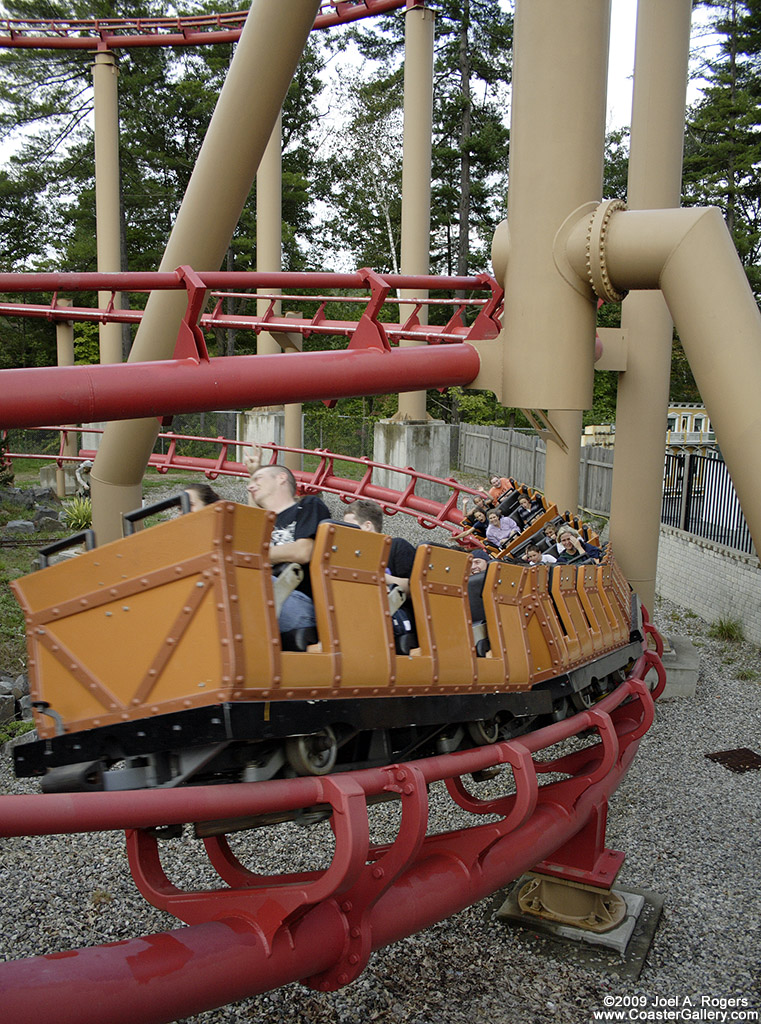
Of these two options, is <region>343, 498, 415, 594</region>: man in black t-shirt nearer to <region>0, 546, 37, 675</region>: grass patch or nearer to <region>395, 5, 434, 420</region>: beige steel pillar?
<region>0, 546, 37, 675</region>: grass patch

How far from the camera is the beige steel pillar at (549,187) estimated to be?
14.4ft

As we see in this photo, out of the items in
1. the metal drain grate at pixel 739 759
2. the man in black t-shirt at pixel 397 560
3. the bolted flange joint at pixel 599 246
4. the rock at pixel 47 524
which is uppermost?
the bolted flange joint at pixel 599 246

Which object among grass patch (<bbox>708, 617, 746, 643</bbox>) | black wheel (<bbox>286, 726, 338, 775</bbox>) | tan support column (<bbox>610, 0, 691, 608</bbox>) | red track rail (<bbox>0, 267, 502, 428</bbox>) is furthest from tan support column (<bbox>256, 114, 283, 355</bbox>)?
black wheel (<bbox>286, 726, 338, 775</bbox>)

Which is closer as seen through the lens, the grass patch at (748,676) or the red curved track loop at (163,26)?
the grass patch at (748,676)

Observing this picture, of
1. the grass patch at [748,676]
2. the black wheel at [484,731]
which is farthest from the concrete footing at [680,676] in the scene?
the black wheel at [484,731]

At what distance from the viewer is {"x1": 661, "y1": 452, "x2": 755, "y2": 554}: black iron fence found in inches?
418

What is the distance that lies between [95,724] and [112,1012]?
29.8 inches

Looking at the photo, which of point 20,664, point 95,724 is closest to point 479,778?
point 95,724

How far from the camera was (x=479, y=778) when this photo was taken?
13.7ft

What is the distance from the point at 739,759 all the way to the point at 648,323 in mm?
3524

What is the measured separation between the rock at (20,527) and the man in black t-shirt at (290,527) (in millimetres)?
9405

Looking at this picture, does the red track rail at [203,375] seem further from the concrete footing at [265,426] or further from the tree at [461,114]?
the tree at [461,114]

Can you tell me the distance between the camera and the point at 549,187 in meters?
4.52

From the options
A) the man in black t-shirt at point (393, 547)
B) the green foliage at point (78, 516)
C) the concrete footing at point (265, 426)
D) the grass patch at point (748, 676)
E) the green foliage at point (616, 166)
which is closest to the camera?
the man in black t-shirt at point (393, 547)
